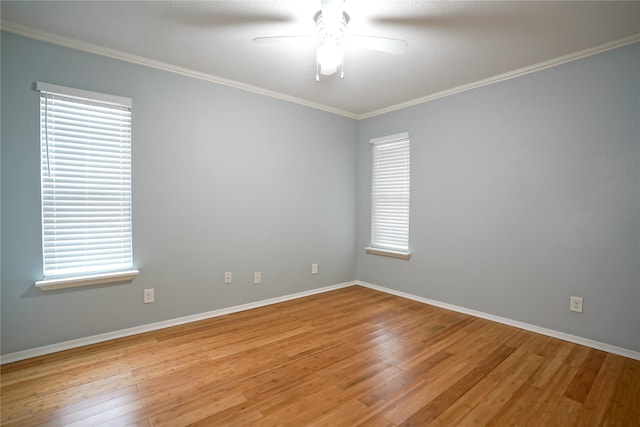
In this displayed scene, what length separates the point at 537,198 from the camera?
288 centimetres

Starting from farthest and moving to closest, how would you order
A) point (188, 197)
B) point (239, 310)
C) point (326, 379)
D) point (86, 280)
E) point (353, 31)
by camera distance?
point (239, 310) → point (188, 197) → point (86, 280) → point (353, 31) → point (326, 379)

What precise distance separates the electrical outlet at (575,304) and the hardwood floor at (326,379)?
31cm

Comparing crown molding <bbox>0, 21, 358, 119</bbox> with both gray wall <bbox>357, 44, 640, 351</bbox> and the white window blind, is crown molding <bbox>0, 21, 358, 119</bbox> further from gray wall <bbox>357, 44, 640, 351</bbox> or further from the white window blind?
gray wall <bbox>357, 44, 640, 351</bbox>

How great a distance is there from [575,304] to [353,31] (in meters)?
2.98

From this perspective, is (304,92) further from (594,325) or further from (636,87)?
(594,325)

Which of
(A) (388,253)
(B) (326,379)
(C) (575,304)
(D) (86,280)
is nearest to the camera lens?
(B) (326,379)

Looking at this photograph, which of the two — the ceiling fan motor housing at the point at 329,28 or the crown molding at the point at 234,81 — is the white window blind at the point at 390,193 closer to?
the crown molding at the point at 234,81

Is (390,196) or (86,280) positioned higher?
(390,196)

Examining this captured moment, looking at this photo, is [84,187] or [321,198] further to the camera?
[321,198]

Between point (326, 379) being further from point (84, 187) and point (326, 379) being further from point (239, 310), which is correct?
point (84, 187)

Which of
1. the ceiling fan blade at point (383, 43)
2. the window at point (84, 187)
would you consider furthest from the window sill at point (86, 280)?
the ceiling fan blade at point (383, 43)

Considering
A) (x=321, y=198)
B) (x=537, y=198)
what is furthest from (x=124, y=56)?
(x=537, y=198)

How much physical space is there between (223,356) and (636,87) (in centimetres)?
387

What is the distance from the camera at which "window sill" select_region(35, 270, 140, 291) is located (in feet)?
7.81
